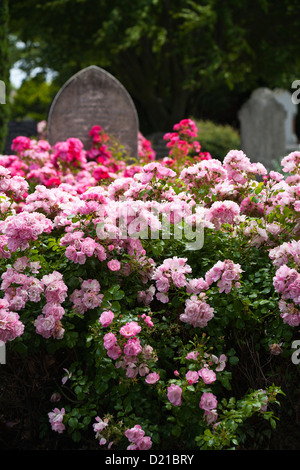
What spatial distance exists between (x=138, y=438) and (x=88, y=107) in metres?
5.52

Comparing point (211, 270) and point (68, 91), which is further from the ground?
point (68, 91)

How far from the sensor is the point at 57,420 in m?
2.51

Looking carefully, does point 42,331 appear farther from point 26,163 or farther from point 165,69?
point 165,69

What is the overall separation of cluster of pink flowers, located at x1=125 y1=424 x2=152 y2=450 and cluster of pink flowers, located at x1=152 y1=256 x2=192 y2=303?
0.60 meters

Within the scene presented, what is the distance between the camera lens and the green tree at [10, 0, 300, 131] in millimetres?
13414

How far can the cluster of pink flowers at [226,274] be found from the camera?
2.55 metres

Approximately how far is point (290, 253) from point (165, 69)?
45.1ft

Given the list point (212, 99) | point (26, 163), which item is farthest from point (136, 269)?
point (212, 99)

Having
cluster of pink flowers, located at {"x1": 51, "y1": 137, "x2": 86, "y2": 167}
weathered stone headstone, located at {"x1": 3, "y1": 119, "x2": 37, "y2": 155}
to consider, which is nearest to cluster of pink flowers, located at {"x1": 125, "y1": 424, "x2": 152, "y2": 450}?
cluster of pink flowers, located at {"x1": 51, "y1": 137, "x2": 86, "y2": 167}

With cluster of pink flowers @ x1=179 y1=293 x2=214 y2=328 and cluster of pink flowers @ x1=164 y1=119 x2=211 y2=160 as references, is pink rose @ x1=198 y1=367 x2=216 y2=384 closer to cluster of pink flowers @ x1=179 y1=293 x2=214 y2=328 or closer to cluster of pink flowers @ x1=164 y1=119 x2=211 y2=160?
cluster of pink flowers @ x1=179 y1=293 x2=214 y2=328

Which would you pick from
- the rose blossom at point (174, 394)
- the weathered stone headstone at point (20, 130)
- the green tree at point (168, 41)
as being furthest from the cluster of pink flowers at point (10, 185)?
the weathered stone headstone at point (20, 130)

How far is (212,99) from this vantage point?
19.6 meters

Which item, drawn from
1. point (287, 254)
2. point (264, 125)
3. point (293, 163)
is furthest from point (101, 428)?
point (264, 125)

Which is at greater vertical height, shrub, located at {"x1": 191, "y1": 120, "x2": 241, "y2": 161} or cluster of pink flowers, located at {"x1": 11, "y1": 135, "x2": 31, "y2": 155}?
cluster of pink flowers, located at {"x1": 11, "y1": 135, "x2": 31, "y2": 155}
